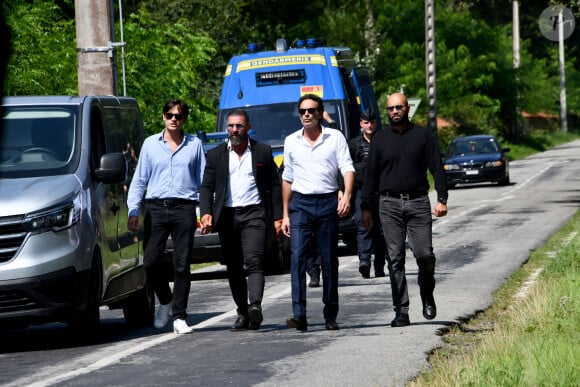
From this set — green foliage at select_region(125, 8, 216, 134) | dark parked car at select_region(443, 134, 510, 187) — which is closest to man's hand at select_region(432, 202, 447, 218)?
green foliage at select_region(125, 8, 216, 134)

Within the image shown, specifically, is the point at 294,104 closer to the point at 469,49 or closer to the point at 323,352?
the point at 323,352

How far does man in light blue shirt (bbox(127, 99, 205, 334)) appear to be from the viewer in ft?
32.2

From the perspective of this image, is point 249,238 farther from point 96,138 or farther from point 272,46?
point 272,46

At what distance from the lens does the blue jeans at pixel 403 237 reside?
9883 millimetres

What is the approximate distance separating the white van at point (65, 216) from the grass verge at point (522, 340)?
2660 millimetres

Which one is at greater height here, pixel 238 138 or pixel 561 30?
pixel 561 30

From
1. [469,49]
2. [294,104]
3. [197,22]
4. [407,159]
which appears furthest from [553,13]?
[407,159]

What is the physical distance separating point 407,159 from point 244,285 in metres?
1.67

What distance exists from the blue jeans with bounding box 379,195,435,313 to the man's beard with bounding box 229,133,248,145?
1.20 m

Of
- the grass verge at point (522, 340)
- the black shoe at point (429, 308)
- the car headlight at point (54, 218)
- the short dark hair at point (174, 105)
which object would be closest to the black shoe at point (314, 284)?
the grass verge at point (522, 340)

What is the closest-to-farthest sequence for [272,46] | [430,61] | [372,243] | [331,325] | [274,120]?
[331,325], [372,243], [274,120], [430,61], [272,46]

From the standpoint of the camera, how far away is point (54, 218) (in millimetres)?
8984

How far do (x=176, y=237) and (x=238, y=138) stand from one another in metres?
0.92

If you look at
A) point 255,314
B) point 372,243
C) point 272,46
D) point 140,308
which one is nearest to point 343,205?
point 255,314
